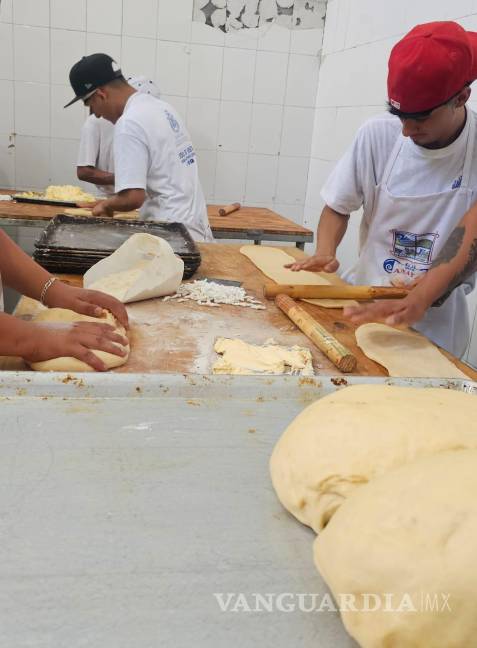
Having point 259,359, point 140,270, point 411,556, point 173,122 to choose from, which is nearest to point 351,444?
point 411,556

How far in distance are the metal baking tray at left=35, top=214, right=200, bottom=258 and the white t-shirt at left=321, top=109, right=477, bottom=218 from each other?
23.5 inches

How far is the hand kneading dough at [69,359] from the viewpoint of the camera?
1168 millimetres

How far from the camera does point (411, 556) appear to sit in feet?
1.81

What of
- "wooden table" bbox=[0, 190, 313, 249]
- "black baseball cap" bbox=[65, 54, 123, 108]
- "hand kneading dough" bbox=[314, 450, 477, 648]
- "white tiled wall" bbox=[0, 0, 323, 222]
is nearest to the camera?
"hand kneading dough" bbox=[314, 450, 477, 648]

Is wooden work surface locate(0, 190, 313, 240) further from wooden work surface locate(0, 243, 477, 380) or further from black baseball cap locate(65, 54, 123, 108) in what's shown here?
wooden work surface locate(0, 243, 477, 380)

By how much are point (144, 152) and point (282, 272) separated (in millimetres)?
958

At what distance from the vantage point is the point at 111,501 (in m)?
0.69

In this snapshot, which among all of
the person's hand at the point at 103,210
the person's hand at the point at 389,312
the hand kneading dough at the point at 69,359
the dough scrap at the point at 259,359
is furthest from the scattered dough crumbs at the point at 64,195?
the person's hand at the point at 389,312

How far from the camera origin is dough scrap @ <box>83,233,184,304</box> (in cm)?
172

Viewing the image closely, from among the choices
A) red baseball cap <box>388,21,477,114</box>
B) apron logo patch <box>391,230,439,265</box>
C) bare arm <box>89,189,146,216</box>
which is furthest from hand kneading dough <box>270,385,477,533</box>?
bare arm <box>89,189,146,216</box>

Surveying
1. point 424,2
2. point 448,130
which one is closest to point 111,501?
point 448,130

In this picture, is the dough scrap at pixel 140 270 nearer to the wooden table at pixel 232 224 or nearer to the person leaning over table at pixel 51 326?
the person leaning over table at pixel 51 326

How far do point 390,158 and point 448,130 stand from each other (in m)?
0.25

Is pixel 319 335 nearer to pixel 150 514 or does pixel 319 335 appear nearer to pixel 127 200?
pixel 150 514
